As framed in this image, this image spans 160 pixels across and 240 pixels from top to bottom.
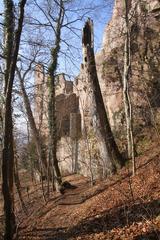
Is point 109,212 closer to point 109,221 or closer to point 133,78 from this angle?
point 109,221

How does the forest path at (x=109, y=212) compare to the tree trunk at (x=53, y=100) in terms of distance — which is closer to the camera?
the forest path at (x=109, y=212)

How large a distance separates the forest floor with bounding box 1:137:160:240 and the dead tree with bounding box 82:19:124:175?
0.67 m

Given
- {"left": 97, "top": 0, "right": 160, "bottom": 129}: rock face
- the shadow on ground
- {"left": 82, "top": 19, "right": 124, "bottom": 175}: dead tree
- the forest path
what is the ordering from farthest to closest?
{"left": 97, "top": 0, "right": 160, "bottom": 129}: rock face → {"left": 82, "top": 19, "right": 124, "bottom": 175}: dead tree → the shadow on ground → the forest path

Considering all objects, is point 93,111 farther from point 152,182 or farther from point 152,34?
point 152,34

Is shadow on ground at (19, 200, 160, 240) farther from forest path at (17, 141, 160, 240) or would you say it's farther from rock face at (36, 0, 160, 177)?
rock face at (36, 0, 160, 177)

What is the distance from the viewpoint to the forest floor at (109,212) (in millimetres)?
7957

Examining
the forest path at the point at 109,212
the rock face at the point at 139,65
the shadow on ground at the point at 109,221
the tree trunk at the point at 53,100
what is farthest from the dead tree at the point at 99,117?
the shadow on ground at the point at 109,221

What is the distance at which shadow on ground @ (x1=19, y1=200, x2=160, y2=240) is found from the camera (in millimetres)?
8320

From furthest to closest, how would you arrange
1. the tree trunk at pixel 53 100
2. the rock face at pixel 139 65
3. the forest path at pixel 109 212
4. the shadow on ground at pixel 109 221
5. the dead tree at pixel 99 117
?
the tree trunk at pixel 53 100 → the rock face at pixel 139 65 → the dead tree at pixel 99 117 → the shadow on ground at pixel 109 221 → the forest path at pixel 109 212

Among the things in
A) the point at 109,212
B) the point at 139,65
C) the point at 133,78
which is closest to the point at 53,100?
the point at 133,78

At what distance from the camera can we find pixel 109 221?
898 centimetres

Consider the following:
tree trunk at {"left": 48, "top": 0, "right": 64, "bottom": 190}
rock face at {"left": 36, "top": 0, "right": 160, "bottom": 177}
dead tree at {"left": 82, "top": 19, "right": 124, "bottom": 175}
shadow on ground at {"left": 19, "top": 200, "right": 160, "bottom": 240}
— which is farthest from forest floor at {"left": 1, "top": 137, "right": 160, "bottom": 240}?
tree trunk at {"left": 48, "top": 0, "right": 64, "bottom": 190}

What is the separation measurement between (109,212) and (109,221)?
66 centimetres

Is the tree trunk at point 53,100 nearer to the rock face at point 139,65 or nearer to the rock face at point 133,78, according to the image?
the rock face at point 133,78
